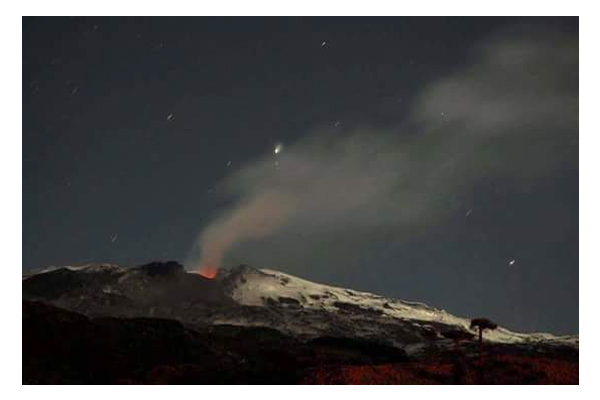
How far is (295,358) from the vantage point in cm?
942

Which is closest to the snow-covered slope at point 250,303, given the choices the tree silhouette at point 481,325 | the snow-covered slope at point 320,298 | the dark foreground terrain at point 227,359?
the snow-covered slope at point 320,298

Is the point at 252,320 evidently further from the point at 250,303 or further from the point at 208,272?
the point at 208,272

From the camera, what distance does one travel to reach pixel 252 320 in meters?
9.96

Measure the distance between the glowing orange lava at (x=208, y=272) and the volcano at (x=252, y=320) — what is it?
0.02m

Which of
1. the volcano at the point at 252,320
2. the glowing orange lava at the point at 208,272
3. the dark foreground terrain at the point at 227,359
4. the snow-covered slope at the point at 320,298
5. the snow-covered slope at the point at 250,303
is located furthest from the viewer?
the glowing orange lava at the point at 208,272

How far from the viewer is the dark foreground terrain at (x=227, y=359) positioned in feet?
28.9

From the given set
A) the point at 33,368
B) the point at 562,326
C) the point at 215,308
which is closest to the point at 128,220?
the point at 215,308

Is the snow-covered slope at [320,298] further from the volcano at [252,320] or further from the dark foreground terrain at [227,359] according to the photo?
the dark foreground terrain at [227,359]

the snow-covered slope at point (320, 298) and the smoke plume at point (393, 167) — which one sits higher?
the smoke plume at point (393, 167)

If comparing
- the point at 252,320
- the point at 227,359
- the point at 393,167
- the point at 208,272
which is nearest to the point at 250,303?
the point at 252,320

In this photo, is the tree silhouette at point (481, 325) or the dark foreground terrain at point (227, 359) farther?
the tree silhouette at point (481, 325)

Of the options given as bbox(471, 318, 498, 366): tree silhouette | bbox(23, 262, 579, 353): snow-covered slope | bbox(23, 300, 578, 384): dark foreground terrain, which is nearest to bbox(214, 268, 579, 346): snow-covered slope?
bbox(23, 262, 579, 353): snow-covered slope

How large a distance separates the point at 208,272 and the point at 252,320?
1040 millimetres

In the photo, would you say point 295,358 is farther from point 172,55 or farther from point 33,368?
point 172,55
